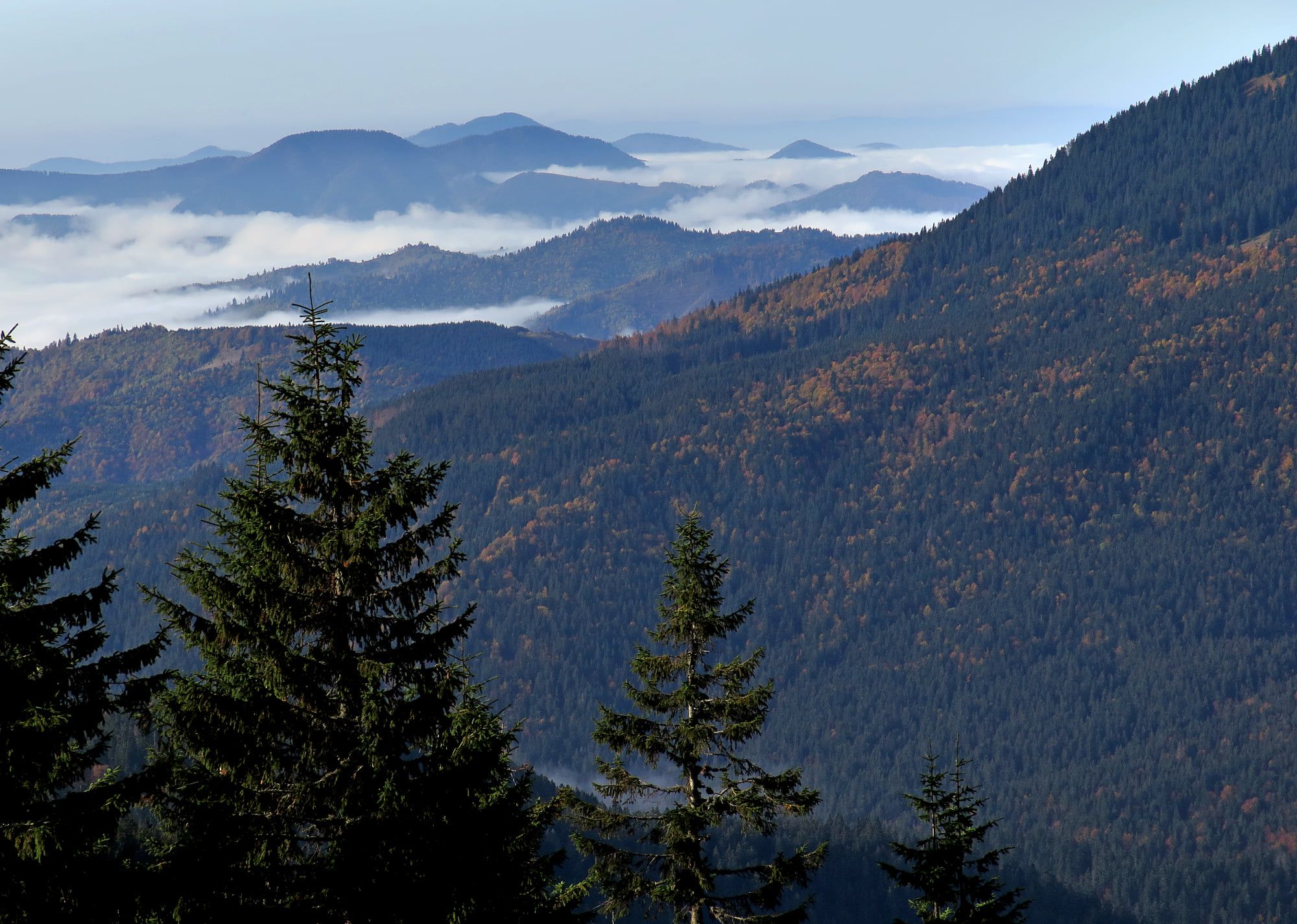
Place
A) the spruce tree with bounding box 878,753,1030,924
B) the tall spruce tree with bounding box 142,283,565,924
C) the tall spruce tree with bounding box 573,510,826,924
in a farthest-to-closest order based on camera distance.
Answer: the spruce tree with bounding box 878,753,1030,924 → the tall spruce tree with bounding box 573,510,826,924 → the tall spruce tree with bounding box 142,283,565,924

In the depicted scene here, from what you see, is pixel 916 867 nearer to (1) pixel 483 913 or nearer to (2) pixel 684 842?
(2) pixel 684 842

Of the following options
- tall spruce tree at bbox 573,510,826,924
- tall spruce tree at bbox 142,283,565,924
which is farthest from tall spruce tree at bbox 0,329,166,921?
tall spruce tree at bbox 573,510,826,924

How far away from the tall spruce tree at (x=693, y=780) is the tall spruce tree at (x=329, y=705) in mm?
5527

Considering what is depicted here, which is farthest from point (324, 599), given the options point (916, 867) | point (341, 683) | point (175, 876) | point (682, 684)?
point (916, 867)

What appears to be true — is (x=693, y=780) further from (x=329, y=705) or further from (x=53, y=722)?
(x=53, y=722)

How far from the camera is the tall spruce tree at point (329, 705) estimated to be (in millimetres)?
21703

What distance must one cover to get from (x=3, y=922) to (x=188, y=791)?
3198mm

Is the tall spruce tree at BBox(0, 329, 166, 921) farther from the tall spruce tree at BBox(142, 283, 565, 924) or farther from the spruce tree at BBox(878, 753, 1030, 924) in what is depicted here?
the spruce tree at BBox(878, 753, 1030, 924)

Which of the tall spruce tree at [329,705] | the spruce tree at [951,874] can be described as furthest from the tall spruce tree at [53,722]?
the spruce tree at [951,874]

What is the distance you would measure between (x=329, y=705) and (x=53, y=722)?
4184mm

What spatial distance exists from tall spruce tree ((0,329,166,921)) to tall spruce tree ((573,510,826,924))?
10573 millimetres

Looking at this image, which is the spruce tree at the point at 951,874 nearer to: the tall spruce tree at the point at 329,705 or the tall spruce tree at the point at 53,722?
the tall spruce tree at the point at 329,705

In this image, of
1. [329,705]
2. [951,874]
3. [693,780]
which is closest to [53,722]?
[329,705]

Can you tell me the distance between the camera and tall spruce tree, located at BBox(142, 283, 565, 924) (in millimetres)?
21703
